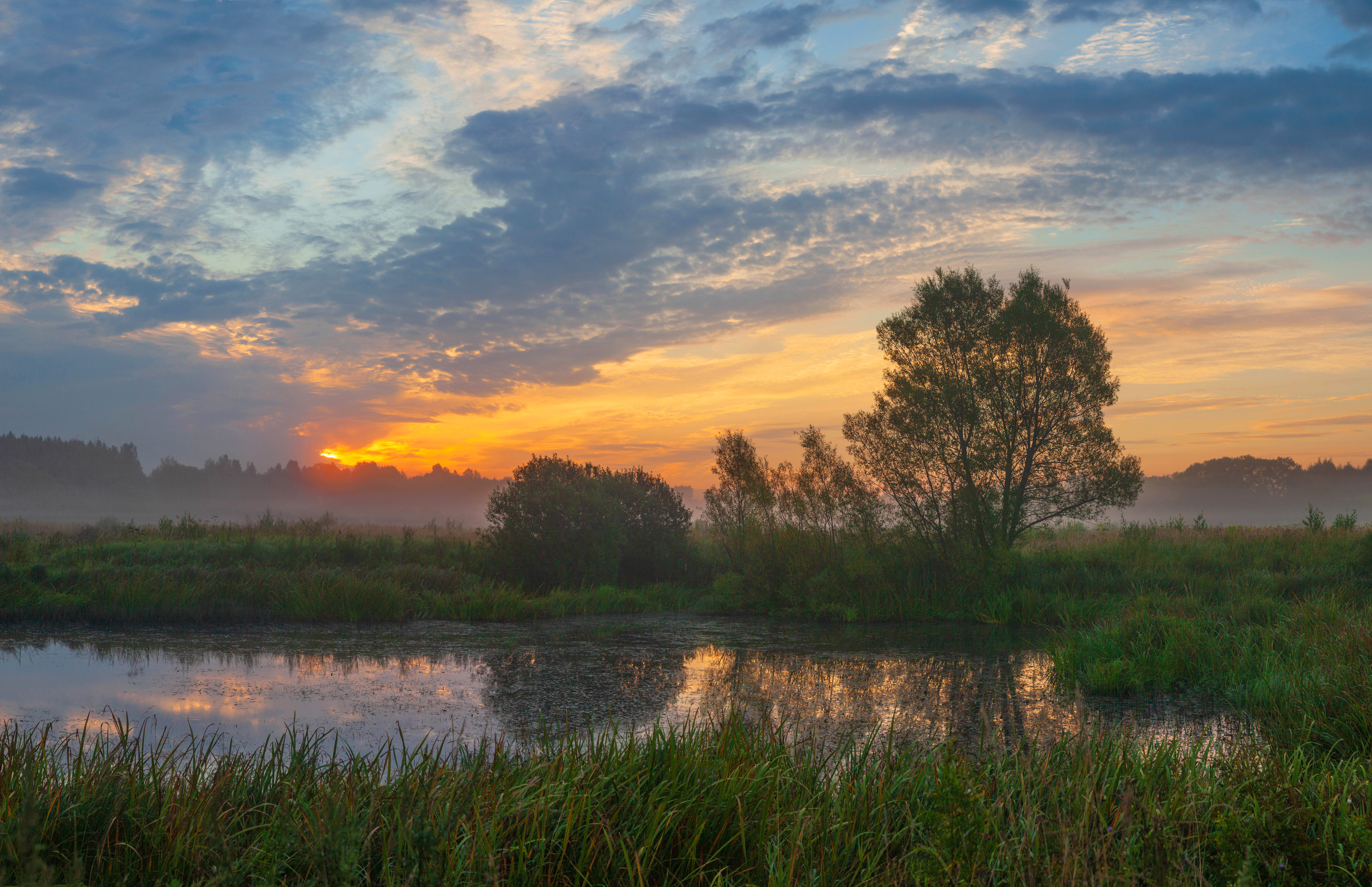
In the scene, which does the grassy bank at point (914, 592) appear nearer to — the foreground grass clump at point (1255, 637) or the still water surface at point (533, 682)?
the foreground grass clump at point (1255, 637)

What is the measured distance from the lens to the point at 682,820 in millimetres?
3361

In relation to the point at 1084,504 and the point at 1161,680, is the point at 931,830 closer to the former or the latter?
the point at 1161,680

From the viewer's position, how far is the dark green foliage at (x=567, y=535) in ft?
52.9

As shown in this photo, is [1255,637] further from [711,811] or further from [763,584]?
[711,811]

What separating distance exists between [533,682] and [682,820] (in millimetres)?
5579

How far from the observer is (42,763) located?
3.39m

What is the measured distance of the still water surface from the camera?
668cm

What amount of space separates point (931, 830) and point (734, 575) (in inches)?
514

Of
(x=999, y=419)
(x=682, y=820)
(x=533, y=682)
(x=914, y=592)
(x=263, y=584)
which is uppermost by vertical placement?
(x=999, y=419)

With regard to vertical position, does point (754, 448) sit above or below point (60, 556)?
above

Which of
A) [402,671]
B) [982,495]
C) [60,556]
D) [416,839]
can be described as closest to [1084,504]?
[982,495]

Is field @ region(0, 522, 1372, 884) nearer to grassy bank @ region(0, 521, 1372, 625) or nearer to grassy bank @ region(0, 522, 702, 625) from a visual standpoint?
grassy bank @ region(0, 521, 1372, 625)

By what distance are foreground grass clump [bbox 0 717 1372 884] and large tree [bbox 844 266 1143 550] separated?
13150 millimetres

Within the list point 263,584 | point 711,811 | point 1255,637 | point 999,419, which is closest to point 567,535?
point 263,584
